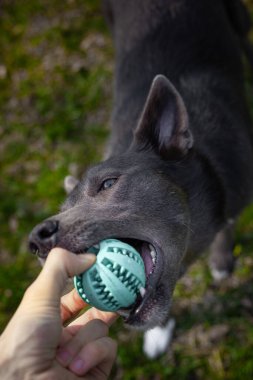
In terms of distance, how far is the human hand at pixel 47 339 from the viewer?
1.93 metres

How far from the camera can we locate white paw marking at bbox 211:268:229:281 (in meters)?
4.39

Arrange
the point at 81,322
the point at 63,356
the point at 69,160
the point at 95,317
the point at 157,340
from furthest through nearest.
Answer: the point at 69,160 → the point at 157,340 → the point at 95,317 → the point at 81,322 → the point at 63,356

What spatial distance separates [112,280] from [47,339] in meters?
0.43

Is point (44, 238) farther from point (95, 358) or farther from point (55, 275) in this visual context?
point (95, 358)

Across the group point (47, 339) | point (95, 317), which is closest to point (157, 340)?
point (95, 317)

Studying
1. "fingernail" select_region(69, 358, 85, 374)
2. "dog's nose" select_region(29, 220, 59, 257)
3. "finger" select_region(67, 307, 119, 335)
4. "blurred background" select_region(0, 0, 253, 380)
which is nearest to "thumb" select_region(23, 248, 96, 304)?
"dog's nose" select_region(29, 220, 59, 257)

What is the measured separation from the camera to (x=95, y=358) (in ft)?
7.55

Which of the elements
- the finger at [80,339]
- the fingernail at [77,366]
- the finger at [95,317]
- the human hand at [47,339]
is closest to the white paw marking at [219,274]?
the finger at [95,317]

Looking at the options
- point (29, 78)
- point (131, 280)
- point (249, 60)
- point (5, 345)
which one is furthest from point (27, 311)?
point (29, 78)

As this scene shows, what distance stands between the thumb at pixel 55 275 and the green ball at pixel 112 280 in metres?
0.11

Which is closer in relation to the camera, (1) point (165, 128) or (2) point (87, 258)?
(2) point (87, 258)

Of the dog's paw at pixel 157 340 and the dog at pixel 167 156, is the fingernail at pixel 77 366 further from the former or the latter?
the dog's paw at pixel 157 340

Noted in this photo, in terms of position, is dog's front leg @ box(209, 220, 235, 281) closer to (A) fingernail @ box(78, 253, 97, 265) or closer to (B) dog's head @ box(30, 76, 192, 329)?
(B) dog's head @ box(30, 76, 192, 329)

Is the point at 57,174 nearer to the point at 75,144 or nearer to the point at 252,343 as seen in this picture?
the point at 75,144
